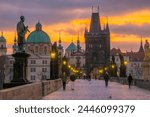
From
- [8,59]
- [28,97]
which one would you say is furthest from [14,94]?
[8,59]

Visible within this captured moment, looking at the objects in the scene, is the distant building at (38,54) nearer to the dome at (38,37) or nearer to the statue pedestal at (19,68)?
the dome at (38,37)

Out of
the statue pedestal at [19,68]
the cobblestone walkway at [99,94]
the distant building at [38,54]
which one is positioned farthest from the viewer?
the distant building at [38,54]

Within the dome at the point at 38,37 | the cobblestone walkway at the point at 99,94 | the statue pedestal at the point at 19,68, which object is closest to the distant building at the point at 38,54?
the dome at the point at 38,37

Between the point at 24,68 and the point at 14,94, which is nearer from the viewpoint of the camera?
the point at 14,94

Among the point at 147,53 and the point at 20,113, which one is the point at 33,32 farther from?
the point at 20,113

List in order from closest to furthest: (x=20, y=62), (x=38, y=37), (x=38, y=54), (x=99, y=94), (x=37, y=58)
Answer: (x=20, y=62)
(x=99, y=94)
(x=37, y=58)
(x=38, y=54)
(x=38, y=37)

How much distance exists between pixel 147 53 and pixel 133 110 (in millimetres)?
124861

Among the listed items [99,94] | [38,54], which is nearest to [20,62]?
[99,94]

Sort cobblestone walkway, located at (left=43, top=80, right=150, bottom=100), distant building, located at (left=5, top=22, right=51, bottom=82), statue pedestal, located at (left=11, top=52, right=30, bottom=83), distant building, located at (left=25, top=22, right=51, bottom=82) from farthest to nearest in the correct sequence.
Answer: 1. distant building, located at (left=25, top=22, right=51, bottom=82)
2. distant building, located at (left=5, top=22, right=51, bottom=82)
3. statue pedestal, located at (left=11, top=52, right=30, bottom=83)
4. cobblestone walkway, located at (left=43, top=80, right=150, bottom=100)

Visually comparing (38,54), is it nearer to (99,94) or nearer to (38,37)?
(38,37)

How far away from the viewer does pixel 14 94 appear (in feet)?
56.8

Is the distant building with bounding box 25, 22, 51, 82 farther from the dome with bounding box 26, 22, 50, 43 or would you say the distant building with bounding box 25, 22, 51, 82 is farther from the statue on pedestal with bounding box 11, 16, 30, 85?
the statue on pedestal with bounding box 11, 16, 30, 85

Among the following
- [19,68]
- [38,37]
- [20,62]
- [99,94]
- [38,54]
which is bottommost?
[99,94]

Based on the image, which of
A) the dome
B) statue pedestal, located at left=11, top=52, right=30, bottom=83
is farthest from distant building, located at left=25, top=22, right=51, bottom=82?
statue pedestal, located at left=11, top=52, right=30, bottom=83
